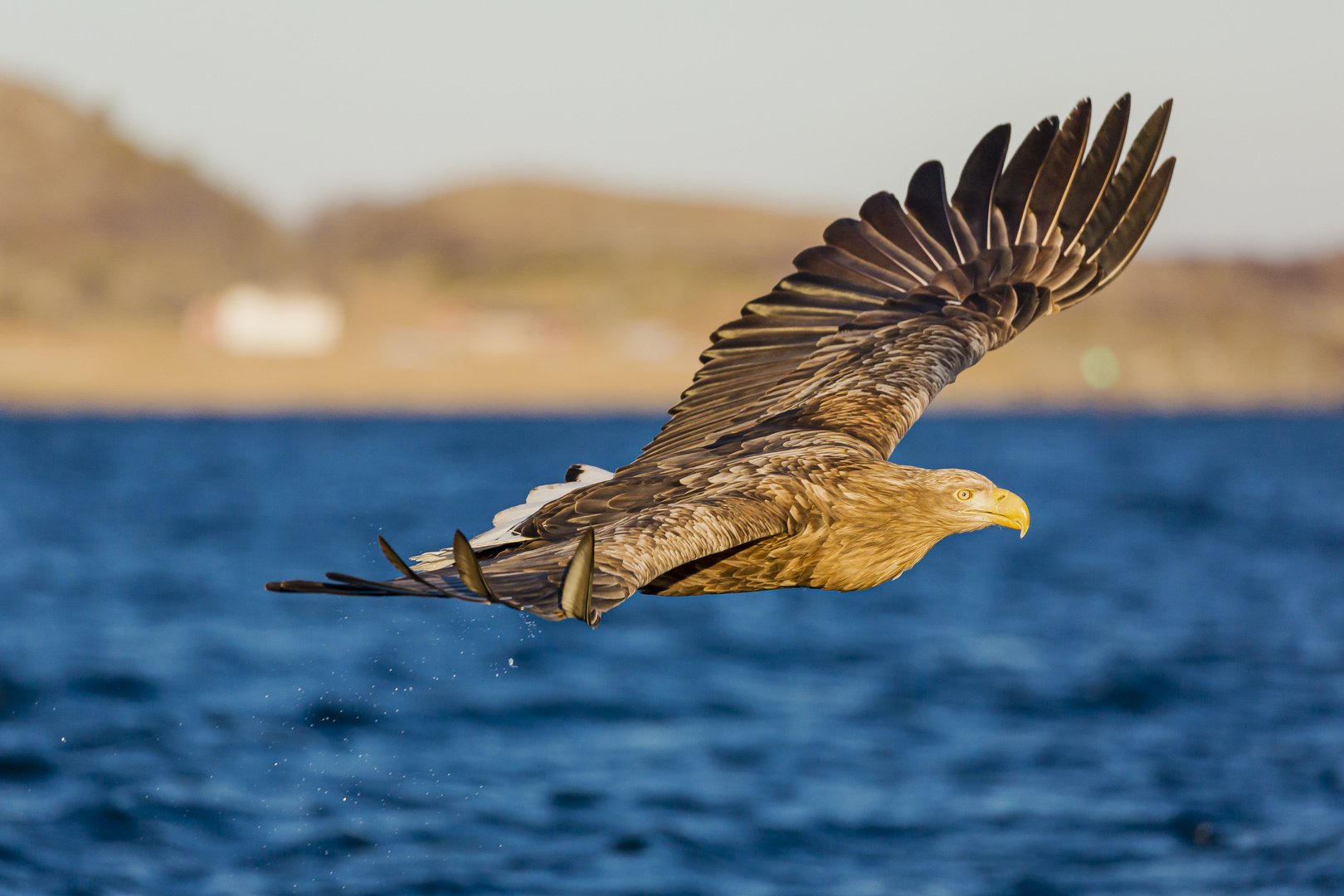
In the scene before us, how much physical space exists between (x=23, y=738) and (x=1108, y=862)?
1086 cm

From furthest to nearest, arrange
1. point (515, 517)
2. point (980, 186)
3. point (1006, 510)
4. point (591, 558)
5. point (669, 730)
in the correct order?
point (669, 730) → point (980, 186) → point (515, 517) → point (1006, 510) → point (591, 558)

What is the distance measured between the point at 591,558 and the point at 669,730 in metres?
13.7

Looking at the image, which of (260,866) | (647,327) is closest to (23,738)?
(260,866)

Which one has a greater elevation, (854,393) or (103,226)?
(103,226)

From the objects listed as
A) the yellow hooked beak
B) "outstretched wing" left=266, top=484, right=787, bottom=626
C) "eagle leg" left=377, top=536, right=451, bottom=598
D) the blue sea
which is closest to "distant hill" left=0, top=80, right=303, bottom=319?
the blue sea

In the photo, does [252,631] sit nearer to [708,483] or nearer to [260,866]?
[260,866]

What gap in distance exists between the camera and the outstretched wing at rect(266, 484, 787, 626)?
4.62 meters

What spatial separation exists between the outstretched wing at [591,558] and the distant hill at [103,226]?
113 meters

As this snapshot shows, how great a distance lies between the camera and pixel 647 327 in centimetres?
12169

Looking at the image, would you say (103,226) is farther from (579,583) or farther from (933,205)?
(579,583)

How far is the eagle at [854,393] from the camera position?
611 cm

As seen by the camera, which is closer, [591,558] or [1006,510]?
[591,558]

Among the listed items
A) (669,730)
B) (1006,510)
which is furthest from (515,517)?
(669,730)

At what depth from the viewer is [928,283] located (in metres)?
8.24
